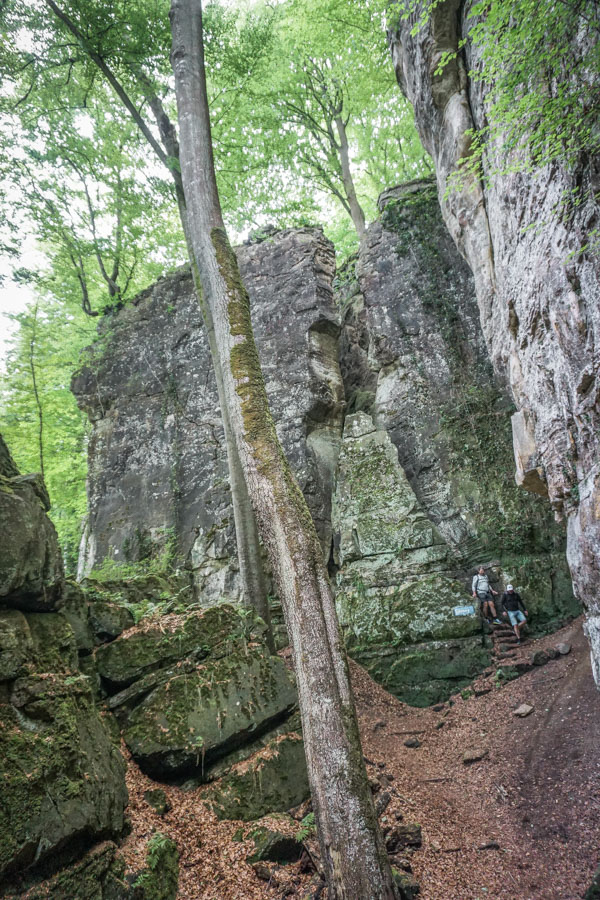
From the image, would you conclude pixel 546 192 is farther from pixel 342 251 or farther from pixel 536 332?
pixel 342 251

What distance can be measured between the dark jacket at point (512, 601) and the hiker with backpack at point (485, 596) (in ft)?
0.77

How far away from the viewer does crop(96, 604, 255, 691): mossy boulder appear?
4.77 m

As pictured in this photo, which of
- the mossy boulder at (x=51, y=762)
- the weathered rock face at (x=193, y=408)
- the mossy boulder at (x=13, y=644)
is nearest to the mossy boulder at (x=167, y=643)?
the mossy boulder at (x=51, y=762)

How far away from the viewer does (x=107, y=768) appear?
3615mm

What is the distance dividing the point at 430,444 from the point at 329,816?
8301mm

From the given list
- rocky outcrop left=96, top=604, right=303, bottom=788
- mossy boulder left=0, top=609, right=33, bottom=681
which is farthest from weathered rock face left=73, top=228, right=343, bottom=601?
mossy boulder left=0, top=609, right=33, bottom=681

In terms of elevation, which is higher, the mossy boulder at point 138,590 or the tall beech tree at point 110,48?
the tall beech tree at point 110,48

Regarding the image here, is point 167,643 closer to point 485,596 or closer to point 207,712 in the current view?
point 207,712

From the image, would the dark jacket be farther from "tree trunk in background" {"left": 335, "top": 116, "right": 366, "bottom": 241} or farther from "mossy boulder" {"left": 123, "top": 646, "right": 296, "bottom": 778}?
"tree trunk in background" {"left": 335, "top": 116, "right": 366, "bottom": 241}

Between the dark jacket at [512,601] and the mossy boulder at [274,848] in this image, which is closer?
the mossy boulder at [274,848]

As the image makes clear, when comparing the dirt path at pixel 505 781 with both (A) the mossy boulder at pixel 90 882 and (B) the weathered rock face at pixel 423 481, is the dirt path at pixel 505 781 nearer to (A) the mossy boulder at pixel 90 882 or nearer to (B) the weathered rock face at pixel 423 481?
(B) the weathered rock face at pixel 423 481

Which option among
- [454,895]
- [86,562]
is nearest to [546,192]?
[454,895]

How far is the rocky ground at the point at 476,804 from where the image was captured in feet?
12.0

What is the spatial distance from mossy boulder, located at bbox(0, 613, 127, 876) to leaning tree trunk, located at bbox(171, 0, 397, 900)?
1616 mm
